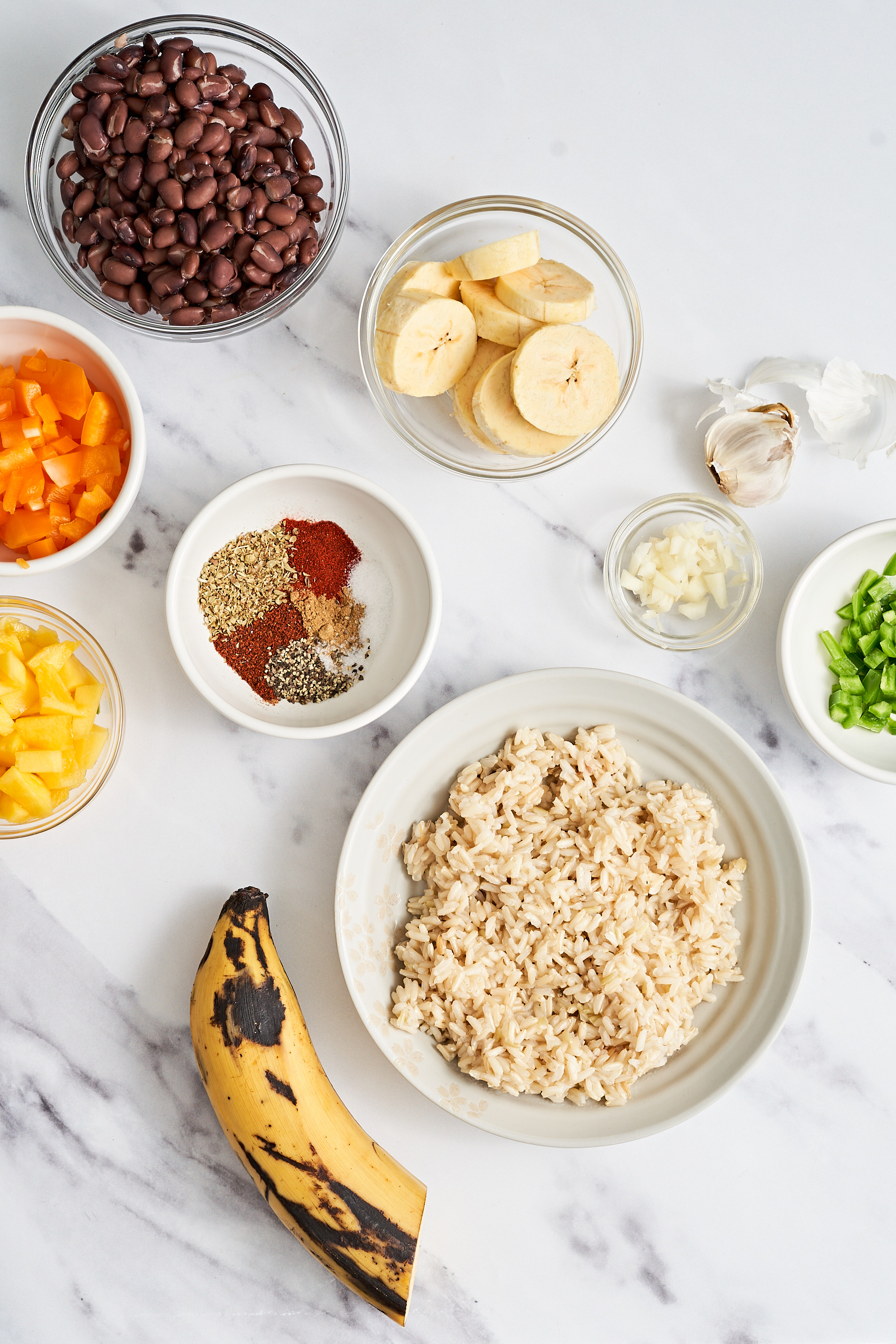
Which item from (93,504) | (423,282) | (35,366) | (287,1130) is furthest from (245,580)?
(287,1130)

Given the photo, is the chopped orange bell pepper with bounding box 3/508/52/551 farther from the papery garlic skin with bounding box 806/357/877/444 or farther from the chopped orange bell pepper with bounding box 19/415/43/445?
the papery garlic skin with bounding box 806/357/877/444

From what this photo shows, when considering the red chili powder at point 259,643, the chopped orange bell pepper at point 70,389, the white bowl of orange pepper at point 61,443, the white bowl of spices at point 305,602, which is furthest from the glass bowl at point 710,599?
the chopped orange bell pepper at point 70,389

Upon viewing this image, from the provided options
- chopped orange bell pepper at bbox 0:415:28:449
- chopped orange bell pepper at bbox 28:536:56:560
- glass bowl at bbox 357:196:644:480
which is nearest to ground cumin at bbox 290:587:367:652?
glass bowl at bbox 357:196:644:480

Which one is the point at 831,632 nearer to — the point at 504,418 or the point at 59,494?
the point at 504,418

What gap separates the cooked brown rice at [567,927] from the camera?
1544 millimetres

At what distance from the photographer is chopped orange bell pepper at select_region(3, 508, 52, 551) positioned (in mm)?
1490

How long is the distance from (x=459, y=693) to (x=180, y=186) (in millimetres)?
1046

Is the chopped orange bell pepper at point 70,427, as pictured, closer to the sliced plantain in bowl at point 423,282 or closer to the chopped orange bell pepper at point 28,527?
the chopped orange bell pepper at point 28,527

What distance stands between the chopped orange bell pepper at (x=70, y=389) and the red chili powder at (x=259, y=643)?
0.48 m

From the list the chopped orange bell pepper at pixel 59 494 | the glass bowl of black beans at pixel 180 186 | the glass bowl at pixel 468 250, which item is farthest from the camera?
the glass bowl at pixel 468 250

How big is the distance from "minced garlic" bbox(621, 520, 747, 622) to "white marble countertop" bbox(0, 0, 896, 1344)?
97 millimetres

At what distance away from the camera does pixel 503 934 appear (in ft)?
5.24

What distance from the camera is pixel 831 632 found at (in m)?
1.73

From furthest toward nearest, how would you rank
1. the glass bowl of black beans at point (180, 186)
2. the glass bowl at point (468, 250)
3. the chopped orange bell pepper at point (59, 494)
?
the glass bowl at point (468, 250), the chopped orange bell pepper at point (59, 494), the glass bowl of black beans at point (180, 186)
